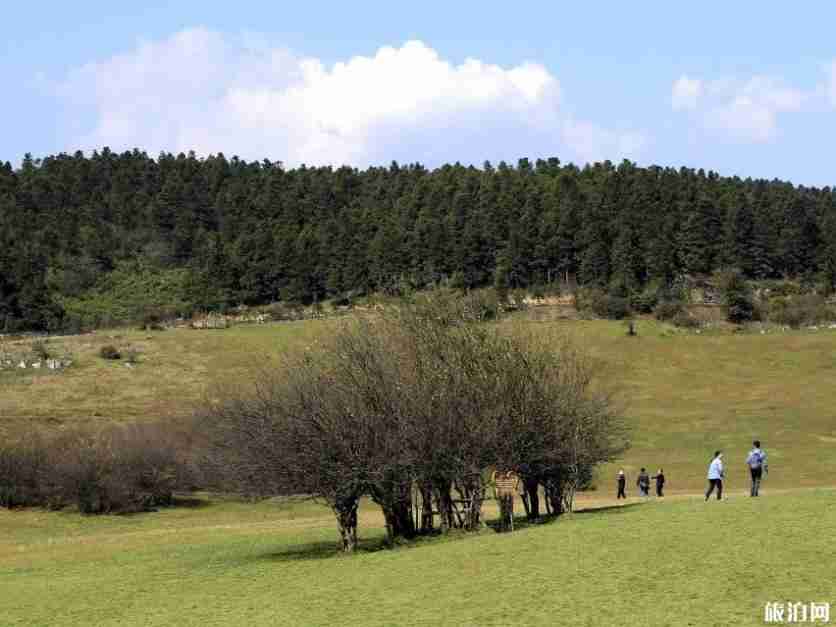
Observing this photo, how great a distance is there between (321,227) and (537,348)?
133646 mm

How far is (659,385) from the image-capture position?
366 ft

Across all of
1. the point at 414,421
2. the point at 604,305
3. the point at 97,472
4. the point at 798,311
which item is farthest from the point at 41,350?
the point at 414,421

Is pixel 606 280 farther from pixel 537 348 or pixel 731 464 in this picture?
pixel 537 348

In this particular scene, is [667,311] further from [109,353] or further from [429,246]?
[109,353]

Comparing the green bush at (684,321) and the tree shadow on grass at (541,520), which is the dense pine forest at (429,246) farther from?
the tree shadow on grass at (541,520)

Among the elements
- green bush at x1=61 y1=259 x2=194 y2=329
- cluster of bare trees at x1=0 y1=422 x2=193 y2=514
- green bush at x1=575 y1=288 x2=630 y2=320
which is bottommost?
cluster of bare trees at x1=0 y1=422 x2=193 y2=514

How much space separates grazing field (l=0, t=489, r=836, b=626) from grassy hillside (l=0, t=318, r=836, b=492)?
3224 cm

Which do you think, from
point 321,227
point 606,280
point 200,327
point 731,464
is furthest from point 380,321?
point 321,227

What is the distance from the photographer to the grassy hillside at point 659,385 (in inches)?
3164

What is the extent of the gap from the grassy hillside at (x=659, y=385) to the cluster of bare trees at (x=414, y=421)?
25464 millimetres

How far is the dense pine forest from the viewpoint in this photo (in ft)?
511

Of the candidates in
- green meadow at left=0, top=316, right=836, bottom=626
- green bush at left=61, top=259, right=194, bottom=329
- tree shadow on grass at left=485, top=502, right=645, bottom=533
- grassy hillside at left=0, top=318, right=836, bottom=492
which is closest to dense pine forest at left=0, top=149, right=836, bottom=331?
green bush at left=61, top=259, right=194, bottom=329

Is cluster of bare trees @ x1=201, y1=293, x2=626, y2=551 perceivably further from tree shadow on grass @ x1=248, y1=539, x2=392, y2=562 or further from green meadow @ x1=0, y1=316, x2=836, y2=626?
green meadow @ x1=0, y1=316, x2=836, y2=626

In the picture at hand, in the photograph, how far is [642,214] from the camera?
16150cm
